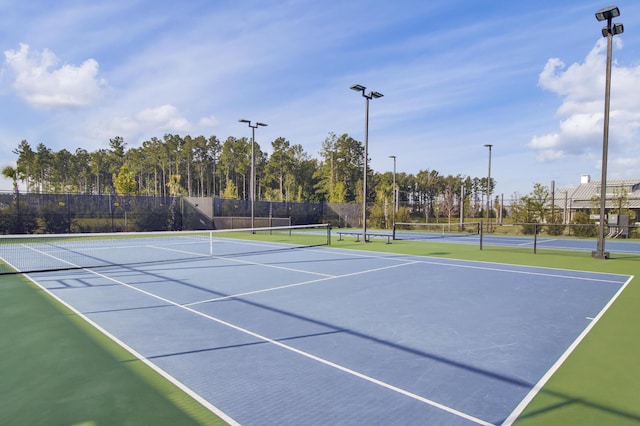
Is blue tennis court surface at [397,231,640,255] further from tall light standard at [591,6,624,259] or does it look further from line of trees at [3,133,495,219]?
line of trees at [3,133,495,219]

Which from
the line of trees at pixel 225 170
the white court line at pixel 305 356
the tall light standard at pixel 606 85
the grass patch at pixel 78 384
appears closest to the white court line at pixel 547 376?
the white court line at pixel 305 356

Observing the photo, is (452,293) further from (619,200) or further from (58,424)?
(619,200)

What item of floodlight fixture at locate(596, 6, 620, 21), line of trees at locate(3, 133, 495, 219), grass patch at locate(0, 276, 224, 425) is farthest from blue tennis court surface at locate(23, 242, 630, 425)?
line of trees at locate(3, 133, 495, 219)

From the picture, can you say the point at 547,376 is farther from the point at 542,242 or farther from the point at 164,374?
the point at 542,242

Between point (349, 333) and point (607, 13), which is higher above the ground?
point (607, 13)

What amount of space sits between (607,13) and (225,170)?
76.1 m

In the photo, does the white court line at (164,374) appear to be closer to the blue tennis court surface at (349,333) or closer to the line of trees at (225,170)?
the blue tennis court surface at (349,333)

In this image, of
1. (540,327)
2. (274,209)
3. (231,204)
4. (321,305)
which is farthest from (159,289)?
(274,209)

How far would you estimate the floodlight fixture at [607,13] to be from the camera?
39.8ft

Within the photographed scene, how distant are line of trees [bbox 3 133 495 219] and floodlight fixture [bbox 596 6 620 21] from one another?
162 feet

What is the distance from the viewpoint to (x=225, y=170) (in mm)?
82438

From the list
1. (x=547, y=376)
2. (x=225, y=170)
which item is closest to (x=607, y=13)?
(x=547, y=376)

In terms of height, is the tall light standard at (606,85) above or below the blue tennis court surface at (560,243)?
above

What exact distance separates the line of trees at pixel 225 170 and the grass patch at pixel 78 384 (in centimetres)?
5698
